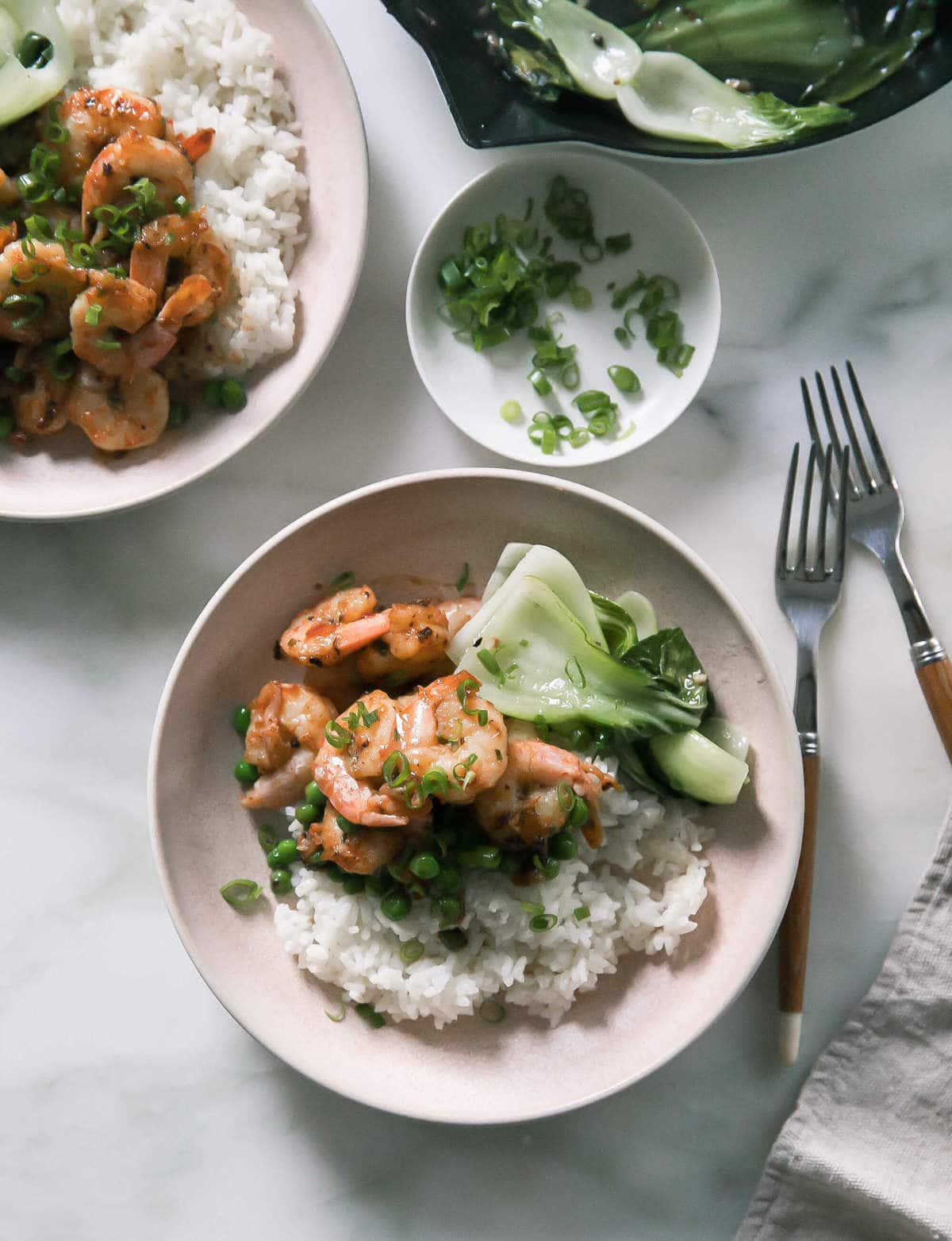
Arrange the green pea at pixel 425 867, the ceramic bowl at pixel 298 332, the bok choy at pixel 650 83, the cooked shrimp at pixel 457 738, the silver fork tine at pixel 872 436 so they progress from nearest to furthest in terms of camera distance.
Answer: the cooked shrimp at pixel 457 738 < the green pea at pixel 425 867 < the bok choy at pixel 650 83 < the ceramic bowl at pixel 298 332 < the silver fork tine at pixel 872 436

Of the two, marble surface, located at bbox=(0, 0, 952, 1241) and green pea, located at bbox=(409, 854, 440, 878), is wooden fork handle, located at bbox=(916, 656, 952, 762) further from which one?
green pea, located at bbox=(409, 854, 440, 878)

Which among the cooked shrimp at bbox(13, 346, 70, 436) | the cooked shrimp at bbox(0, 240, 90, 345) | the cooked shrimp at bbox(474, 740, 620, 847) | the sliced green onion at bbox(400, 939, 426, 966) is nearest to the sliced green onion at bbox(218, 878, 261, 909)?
the sliced green onion at bbox(400, 939, 426, 966)

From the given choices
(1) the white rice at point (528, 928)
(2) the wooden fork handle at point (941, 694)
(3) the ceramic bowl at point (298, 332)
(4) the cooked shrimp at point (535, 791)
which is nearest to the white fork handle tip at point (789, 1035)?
(1) the white rice at point (528, 928)

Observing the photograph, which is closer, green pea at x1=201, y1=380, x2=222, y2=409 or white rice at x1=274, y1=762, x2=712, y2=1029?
white rice at x1=274, y1=762, x2=712, y2=1029

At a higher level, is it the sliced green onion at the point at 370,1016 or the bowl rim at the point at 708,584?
the bowl rim at the point at 708,584

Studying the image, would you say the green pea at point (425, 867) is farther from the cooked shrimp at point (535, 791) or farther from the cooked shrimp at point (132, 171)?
the cooked shrimp at point (132, 171)

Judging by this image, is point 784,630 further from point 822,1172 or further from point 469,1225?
point 469,1225

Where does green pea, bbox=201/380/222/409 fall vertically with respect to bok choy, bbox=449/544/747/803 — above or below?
above
